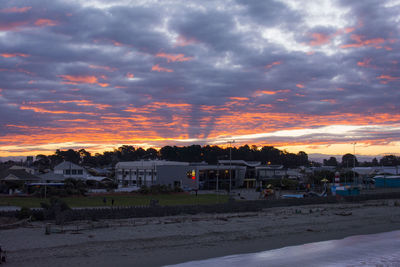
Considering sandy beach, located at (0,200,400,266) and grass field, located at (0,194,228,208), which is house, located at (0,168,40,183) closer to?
grass field, located at (0,194,228,208)

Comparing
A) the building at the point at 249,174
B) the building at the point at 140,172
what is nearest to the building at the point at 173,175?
the building at the point at 140,172

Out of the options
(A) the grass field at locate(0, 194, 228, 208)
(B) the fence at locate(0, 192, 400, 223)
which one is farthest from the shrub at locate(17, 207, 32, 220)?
(A) the grass field at locate(0, 194, 228, 208)

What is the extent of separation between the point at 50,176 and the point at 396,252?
238ft

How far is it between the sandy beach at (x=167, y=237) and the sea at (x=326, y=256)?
3.32ft

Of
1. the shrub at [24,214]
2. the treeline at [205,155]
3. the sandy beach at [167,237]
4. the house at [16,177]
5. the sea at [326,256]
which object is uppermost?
the treeline at [205,155]

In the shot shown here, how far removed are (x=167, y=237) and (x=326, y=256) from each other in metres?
9.81

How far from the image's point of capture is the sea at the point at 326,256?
793 inches

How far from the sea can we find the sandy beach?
1.01 m

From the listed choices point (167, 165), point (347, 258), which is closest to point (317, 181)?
point (167, 165)

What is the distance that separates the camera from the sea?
2014 centimetres

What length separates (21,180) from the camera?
2872 inches

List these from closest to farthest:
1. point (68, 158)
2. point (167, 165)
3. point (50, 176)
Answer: point (50, 176), point (167, 165), point (68, 158)

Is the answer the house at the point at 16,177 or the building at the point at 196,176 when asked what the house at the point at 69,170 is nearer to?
the house at the point at 16,177

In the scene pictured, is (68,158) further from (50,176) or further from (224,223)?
(224,223)
